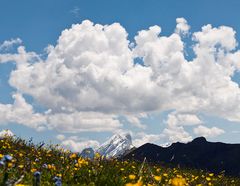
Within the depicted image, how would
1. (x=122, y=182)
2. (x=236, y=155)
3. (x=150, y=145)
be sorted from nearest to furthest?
(x=122, y=182) → (x=236, y=155) → (x=150, y=145)

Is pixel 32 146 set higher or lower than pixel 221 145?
lower

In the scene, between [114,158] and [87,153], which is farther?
[114,158]

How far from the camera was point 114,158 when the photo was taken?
1730cm

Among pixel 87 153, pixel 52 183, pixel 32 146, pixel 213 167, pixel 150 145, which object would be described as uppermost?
pixel 150 145

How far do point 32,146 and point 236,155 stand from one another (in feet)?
371

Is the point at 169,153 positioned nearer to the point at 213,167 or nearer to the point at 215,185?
the point at 213,167

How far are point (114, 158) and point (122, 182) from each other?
7662mm

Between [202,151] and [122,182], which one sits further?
[202,151]

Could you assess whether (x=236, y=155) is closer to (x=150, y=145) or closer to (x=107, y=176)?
(x=150, y=145)

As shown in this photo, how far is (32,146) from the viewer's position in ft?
61.6

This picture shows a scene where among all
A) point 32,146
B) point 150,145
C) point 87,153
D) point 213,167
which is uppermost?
point 150,145

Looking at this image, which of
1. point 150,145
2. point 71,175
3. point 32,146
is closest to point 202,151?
point 150,145

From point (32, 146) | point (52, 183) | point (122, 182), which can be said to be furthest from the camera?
point (32, 146)

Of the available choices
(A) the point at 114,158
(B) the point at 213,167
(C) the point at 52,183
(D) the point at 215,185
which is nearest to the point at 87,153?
(A) the point at 114,158
